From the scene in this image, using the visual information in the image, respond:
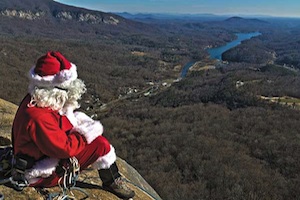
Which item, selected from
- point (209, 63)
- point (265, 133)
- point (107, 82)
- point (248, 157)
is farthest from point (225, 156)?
point (209, 63)

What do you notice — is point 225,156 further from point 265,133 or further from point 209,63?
point 209,63

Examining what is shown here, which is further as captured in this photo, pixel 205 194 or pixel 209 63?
pixel 209 63

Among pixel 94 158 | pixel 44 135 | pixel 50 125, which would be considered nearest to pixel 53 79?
pixel 50 125

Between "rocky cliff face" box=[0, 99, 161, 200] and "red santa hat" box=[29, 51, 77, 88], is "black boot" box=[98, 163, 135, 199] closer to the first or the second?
"rocky cliff face" box=[0, 99, 161, 200]

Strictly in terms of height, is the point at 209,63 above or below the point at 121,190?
below

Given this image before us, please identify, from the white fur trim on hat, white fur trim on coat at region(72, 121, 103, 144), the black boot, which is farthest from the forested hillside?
the white fur trim on hat

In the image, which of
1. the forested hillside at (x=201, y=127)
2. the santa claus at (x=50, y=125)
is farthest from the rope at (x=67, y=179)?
the forested hillside at (x=201, y=127)

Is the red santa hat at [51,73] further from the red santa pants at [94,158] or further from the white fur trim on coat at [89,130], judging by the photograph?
the red santa pants at [94,158]
